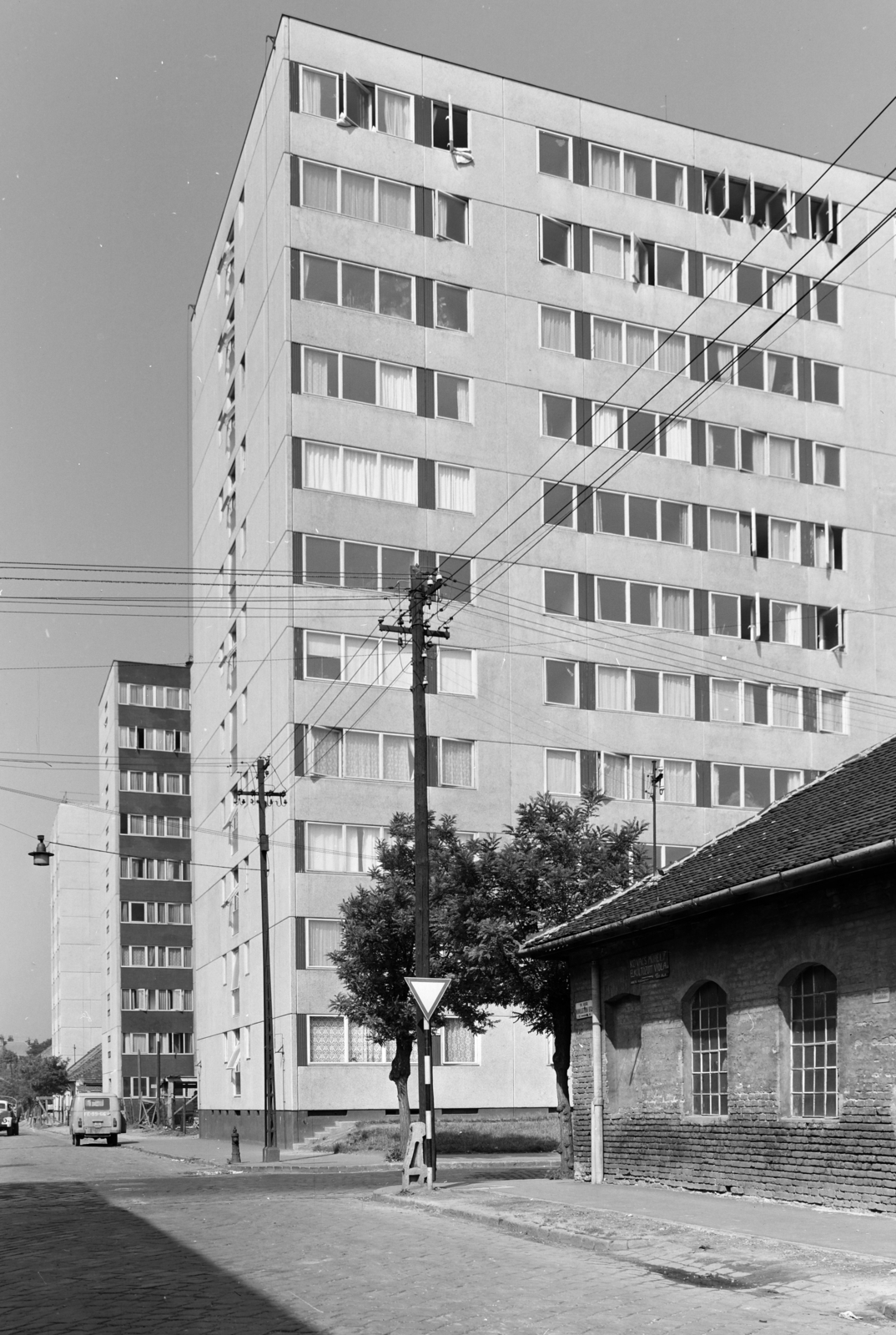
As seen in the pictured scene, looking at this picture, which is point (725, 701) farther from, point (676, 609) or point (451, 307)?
point (451, 307)

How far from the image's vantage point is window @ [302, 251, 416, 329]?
4969cm

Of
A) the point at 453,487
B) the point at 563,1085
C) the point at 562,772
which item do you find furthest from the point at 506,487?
the point at 563,1085

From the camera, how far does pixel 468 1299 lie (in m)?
11.1

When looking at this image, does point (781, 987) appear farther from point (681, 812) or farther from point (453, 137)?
point (453, 137)

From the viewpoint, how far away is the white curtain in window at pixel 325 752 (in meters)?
47.3

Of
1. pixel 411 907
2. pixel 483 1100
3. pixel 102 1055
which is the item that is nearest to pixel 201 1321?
pixel 411 907

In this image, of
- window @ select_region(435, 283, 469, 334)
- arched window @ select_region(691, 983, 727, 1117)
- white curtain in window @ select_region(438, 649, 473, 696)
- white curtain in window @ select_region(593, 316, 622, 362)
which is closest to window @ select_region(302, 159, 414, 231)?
window @ select_region(435, 283, 469, 334)

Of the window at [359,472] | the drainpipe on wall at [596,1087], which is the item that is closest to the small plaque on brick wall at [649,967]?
the drainpipe on wall at [596,1087]

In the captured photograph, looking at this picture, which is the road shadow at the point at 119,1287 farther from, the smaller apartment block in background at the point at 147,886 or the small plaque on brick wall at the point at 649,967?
the smaller apartment block in background at the point at 147,886

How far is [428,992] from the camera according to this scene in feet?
71.7

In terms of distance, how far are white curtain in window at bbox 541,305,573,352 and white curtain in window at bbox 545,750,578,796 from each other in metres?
14.1

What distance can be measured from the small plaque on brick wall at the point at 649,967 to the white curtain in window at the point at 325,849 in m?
26.6

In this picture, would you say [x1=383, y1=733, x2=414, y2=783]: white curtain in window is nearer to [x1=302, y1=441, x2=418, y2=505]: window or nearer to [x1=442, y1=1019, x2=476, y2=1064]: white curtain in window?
[x1=302, y1=441, x2=418, y2=505]: window

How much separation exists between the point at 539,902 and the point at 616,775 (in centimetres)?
2642
